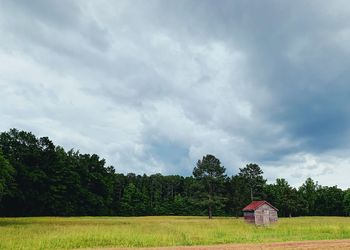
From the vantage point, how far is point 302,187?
4377 inches

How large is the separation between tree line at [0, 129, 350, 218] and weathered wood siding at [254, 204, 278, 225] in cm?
1998

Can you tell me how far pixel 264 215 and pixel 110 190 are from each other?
2005 inches

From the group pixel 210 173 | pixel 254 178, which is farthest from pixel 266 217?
pixel 254 178

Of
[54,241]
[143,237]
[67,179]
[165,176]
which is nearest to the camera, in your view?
[54,241]

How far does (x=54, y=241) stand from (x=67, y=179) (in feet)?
194

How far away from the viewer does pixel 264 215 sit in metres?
Result: 52.2

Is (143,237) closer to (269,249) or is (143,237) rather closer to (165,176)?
(269,249)

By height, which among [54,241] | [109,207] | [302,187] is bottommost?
[54,241]

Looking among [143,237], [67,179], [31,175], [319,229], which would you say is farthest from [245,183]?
[143,237]

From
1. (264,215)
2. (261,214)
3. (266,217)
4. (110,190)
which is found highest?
(110,190)

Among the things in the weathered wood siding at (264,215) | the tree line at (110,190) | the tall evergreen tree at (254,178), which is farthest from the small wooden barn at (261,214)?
the tall evergreen tree at (254,178)

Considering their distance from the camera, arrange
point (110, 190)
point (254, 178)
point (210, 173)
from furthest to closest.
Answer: point (110, 190) < point (254, 178) < point (210, 173)

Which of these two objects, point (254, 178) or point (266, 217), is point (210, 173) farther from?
point (266, 217)

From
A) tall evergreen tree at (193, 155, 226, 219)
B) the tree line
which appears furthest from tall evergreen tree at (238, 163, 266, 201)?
tall evergreen tree at (193, 155, 226, 219)
